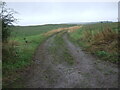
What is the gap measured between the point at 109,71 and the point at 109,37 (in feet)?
23.6

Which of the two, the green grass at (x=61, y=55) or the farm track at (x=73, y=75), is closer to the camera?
the farm track at (x=73, y=75)

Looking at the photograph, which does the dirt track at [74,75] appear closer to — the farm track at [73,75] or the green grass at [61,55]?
the farm track at [73,75]

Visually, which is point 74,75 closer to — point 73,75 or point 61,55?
point 73,75

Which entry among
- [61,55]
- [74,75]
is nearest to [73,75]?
[74,75]

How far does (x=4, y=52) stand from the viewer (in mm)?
11805

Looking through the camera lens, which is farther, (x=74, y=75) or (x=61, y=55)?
(x=61, y=55)

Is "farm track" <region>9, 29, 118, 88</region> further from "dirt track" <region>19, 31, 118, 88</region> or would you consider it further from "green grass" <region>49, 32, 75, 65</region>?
"green grass" <region>49, 32, 75, 65</region>

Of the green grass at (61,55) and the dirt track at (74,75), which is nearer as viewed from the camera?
the dirt track at (74,75)

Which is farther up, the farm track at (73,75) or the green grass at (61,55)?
the green grass at (61,55)

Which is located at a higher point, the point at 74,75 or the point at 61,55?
the point at 61,55

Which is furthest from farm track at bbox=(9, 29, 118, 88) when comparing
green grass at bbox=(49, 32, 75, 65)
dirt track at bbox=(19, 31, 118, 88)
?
green grass at bbox=(49, 32, 75, 65)

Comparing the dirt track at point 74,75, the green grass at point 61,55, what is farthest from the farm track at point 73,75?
the green grass at point 61,55

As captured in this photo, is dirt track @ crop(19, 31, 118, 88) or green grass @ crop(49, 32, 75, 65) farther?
green grass @ crop(49, 32, 75, 65)

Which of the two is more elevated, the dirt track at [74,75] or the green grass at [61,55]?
the green grass at [61,55]
